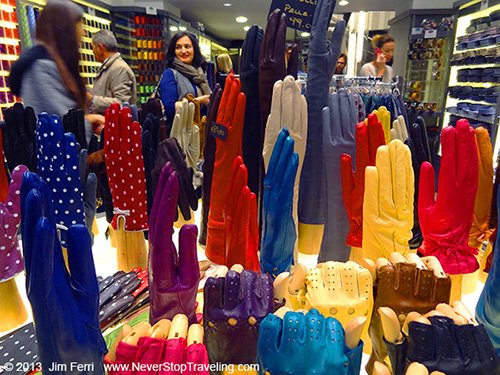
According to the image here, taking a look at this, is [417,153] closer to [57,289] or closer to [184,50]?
[57,289]

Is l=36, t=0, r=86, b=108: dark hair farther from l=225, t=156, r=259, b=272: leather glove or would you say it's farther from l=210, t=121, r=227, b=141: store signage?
l=225, t=156, r=259, b=272: leather glove

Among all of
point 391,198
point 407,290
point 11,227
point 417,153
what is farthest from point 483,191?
point 11,227

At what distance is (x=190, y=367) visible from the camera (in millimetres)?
880

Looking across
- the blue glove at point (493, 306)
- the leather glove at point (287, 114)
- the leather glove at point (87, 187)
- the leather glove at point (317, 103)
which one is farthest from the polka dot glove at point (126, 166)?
the blue glove at point (493, 306)

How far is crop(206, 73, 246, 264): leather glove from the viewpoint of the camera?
5.56ft

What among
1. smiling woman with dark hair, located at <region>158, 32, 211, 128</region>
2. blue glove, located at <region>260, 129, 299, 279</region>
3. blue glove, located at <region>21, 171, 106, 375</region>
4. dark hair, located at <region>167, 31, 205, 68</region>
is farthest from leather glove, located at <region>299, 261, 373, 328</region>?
dark hair, located at <region>167, 31, 205, 68</region>

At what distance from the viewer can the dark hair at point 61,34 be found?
6.16 ft

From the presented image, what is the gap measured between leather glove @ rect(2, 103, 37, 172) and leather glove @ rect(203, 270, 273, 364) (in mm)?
1258

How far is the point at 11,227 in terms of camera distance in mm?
1285

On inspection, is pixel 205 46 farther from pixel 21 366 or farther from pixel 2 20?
pixel 21 366

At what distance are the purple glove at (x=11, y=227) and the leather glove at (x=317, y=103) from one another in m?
1.21

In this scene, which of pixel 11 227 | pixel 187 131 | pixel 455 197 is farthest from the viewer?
pixel 187 131

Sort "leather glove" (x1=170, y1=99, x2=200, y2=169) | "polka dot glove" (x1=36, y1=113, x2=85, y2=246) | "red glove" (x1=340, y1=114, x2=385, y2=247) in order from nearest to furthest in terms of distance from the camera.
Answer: "polka dot glove" (x1=36, y1=113, x2=85, y2=246) < "red glove" (x1=340, y1=114, x2=385, y2=247) < "leather glove" (x1=170, y1=99, x2=200, y2=169)

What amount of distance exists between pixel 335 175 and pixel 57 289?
117 centimetres
